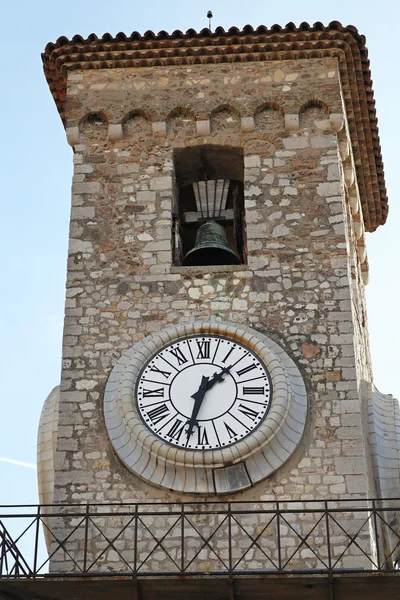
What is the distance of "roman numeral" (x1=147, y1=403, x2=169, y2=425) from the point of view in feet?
45.4

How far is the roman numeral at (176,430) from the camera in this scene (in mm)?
13695

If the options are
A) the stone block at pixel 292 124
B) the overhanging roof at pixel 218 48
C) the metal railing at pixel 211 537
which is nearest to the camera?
the metal railing at pixel 211 537

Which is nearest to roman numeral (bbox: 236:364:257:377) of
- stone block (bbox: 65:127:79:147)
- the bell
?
the bell

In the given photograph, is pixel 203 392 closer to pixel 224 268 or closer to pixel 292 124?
pixel 224 268

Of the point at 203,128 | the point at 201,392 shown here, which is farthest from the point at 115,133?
the point at 201,392

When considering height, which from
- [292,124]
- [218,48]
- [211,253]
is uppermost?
[218,48]

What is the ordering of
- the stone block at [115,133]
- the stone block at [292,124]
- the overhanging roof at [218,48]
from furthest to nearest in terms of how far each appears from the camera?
1. the overhanging roof at [218,48]
2. the stone block at [115,133]
3. the stone block at [292,124]

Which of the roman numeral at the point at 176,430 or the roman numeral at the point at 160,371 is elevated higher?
the roman numeral at the point at 160,371

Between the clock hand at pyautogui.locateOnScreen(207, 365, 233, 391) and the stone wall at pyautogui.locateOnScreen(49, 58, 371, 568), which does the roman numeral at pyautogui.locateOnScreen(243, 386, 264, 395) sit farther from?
the stone wall at pyautogui.locateOnScreen(49, 58, 371, 568)

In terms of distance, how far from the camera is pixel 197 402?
1386 cm

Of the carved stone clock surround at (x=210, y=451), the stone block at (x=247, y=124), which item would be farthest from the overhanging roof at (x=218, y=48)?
the carved stone clock surround at (x=210, y=451)

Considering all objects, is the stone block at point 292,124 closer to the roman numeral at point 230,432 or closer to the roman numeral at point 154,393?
the roman numeral at point 154,393

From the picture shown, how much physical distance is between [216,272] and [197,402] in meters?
1.65

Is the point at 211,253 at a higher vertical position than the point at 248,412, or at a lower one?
higher
